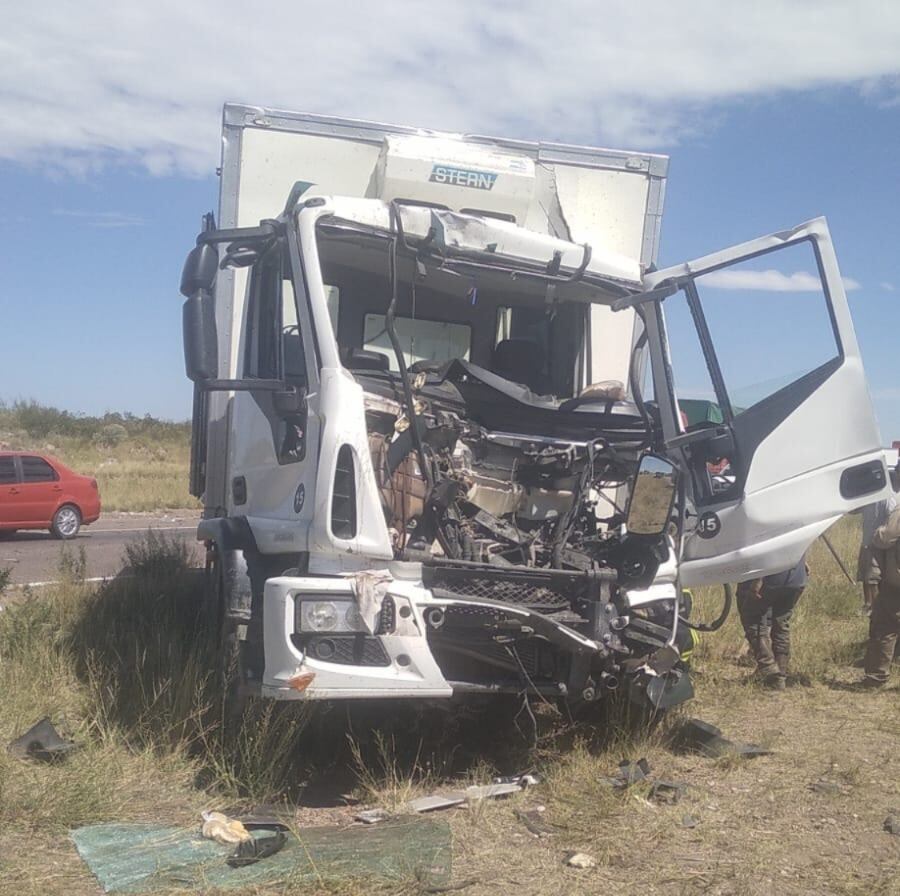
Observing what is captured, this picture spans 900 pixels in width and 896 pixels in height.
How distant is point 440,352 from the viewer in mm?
6871

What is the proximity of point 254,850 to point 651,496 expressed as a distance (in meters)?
2.73

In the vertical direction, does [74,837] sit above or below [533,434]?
below

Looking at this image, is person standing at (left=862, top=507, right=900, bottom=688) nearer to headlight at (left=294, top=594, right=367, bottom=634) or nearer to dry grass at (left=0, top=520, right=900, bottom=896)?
dry grass at (left=0, top=520, right=900, bottom=896)

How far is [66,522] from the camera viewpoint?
59.3 ft

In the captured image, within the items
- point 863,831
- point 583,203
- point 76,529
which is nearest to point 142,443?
point 76,529

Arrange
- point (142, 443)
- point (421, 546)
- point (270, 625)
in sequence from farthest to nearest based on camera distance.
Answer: point (142, 443) < point (421, 546) < point (270, 625)

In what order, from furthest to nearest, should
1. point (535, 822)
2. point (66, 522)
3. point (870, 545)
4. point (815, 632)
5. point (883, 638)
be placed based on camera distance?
point (66, 522) < point (815, 632) < point (870, 545) < point (883, 638) < point (535, 822)

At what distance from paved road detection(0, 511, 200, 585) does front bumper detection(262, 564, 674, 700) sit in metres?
5.43

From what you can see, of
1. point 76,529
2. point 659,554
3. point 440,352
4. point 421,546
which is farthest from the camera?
point 76,529

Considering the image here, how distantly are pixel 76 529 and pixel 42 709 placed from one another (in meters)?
13.1

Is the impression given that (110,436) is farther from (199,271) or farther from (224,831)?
(224,831)

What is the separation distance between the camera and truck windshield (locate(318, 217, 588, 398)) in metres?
5.95

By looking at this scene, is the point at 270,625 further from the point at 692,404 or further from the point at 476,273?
the point at 692,404

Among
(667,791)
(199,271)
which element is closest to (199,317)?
(199,271)
